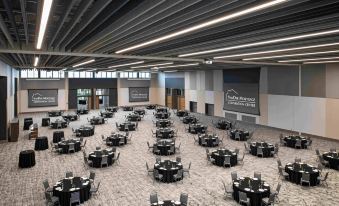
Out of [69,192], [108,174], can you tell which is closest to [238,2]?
[69,192]

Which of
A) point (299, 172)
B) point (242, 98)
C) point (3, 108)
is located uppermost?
point (242, 98)

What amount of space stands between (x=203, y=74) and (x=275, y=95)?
12.1 metres

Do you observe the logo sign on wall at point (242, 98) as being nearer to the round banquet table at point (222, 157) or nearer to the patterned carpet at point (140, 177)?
the patterned carpet at point (140, 177)

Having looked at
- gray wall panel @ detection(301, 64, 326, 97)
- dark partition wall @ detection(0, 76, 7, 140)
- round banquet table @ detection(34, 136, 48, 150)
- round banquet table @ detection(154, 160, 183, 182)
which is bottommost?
round banquet table @ detection(154, 160, 183, 182)

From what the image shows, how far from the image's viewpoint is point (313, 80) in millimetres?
21469

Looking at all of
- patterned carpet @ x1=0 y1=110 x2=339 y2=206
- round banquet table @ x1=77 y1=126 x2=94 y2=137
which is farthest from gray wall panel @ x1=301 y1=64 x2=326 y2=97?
round banquet table @ x1=77 y1=126 x2=94 y2=137

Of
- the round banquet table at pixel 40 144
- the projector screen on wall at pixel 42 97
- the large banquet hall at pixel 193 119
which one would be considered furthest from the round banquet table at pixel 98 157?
the projector screen on wall at pixel 42 97

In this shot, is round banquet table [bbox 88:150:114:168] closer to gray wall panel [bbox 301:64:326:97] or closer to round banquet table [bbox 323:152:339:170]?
round banquet table [bbox 323:152:339:170]

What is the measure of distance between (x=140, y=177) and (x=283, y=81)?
16.6 metres

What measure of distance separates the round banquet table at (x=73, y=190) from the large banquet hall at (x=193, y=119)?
4 centimetres

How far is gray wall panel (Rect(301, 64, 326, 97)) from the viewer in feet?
68.5

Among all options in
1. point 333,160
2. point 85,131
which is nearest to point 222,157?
point 333,160

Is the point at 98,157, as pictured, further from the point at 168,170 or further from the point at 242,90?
the point at 242,90

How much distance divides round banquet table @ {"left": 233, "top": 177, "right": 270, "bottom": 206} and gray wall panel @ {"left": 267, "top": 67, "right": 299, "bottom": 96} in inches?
576
